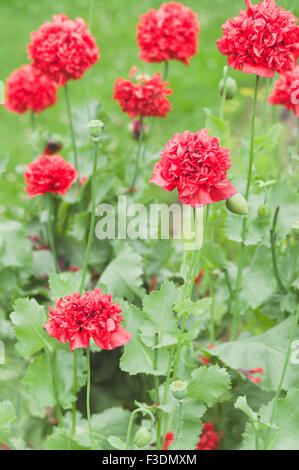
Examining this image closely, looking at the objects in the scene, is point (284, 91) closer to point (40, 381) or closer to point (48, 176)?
point (48, 176)

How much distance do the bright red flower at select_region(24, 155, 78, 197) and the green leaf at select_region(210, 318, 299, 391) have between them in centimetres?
54

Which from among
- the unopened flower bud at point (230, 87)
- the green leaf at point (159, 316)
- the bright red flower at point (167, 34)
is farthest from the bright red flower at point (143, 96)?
the green leaf at point (159, 316)

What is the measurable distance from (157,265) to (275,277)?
1.32 ft

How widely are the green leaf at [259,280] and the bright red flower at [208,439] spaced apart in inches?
13.8

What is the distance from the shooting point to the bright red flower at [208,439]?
1540 mm

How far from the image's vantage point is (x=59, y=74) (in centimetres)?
156

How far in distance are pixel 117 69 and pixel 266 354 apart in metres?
3.60

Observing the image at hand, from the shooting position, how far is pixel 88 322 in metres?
1.06

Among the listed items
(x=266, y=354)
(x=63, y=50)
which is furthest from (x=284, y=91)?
(x=266, y=354)

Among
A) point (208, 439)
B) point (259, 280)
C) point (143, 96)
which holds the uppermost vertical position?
point (143, 96)

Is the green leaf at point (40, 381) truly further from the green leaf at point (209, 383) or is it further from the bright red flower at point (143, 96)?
the bright red flower at point (143, 96)

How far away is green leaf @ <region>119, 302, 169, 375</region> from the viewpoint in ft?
4.14
